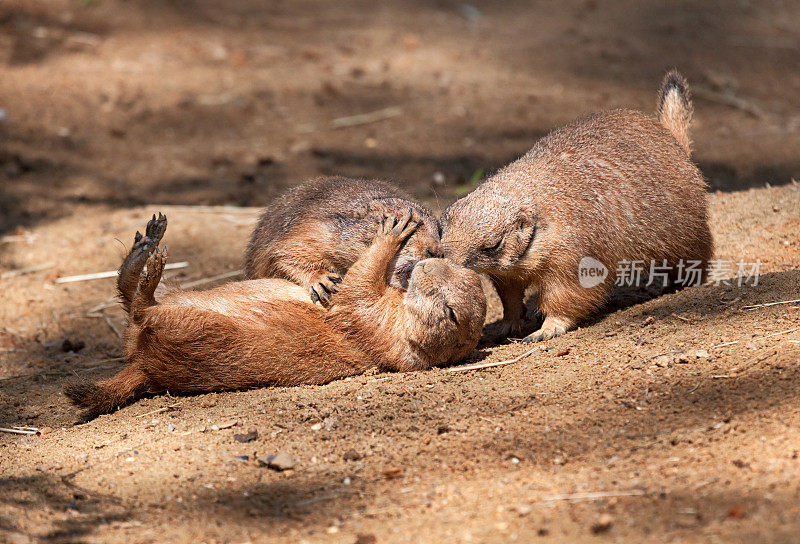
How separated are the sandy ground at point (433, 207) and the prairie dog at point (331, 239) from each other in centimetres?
73

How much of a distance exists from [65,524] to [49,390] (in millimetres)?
1989

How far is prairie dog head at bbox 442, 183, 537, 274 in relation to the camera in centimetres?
488

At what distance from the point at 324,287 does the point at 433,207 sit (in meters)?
→ 2.50

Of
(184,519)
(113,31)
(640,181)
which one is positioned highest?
(113,31)

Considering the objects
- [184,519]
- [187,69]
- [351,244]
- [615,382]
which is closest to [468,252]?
[351,244]

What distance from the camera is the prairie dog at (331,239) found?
4.93 metres

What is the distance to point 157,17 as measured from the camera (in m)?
11.8

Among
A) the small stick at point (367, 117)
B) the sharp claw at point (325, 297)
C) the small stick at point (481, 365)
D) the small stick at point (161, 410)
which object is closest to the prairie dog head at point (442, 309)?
the small stick at point (481, 365)

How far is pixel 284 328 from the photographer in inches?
179

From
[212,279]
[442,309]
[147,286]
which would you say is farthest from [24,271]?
[442,309]

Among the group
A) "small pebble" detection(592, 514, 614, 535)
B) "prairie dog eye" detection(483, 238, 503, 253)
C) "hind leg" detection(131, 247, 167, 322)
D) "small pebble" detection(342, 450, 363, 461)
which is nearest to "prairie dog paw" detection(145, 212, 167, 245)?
"hind leg" detection(131, 247, 167, 322)

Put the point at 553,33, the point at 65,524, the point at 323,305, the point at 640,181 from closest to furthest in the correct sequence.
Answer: the point at 65,524
the point at 323,305
the point at 640,181
the point at 553,33

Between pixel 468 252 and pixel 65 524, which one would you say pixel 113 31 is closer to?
pixel 468 252

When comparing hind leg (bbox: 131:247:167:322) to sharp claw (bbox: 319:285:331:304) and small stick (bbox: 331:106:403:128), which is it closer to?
sharp claw (bbox: 319:285:331:304)
